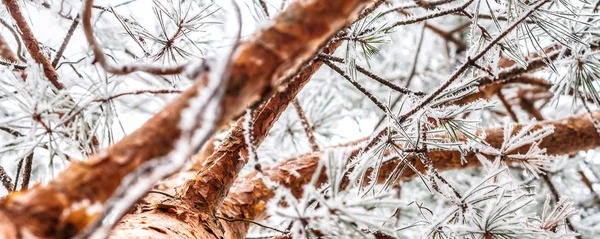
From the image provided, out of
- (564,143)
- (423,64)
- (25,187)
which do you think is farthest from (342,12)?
(423,64)

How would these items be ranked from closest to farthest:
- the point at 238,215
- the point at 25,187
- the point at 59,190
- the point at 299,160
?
1. the point at 59,190
2. the point at 25,187
3. the point at 238,215
4. the point at 299,160

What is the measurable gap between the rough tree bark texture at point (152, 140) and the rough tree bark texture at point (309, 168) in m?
0.49

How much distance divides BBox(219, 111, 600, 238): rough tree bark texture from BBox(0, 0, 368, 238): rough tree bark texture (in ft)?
1.61

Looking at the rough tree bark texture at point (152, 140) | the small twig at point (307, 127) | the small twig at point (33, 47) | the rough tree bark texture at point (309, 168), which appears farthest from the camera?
the small twig at point (307, 127)

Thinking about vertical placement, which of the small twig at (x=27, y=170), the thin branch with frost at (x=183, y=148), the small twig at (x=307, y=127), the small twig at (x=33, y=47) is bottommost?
the thin branch with frost at (x=183, y=148)

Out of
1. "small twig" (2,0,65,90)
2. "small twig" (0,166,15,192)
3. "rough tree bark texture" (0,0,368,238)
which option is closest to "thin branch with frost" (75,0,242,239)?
"rough tree bark texture" (0,0,368,238)

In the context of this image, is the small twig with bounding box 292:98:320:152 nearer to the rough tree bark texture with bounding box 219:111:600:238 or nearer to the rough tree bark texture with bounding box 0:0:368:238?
the rough tree bark texture with bounding box 219:111:600:238

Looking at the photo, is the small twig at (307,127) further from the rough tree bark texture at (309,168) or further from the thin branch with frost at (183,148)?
the thin branch with frost at (183,148)

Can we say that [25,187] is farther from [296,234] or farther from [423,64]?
[423,64]

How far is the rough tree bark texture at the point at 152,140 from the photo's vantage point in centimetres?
26

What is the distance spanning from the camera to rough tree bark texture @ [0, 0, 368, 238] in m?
0.26

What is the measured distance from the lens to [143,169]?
27cm

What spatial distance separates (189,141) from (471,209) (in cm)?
46

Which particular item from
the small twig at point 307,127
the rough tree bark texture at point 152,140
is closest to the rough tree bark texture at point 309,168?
the small twig at point 307,127
